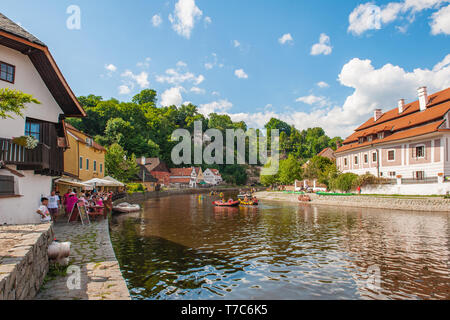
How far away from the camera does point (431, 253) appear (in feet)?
40.8

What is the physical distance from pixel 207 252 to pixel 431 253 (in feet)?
33.4

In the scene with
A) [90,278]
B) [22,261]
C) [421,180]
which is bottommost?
[90,278]

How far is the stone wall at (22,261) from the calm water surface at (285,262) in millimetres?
2577

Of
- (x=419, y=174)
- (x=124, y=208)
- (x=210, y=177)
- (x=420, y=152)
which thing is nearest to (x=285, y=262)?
(x=124, y=208)

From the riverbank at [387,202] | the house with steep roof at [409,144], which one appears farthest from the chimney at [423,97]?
the riverbank at [387,202]

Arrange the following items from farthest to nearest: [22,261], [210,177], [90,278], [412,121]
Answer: [210,177], [412,121], [90,278], [22,261]

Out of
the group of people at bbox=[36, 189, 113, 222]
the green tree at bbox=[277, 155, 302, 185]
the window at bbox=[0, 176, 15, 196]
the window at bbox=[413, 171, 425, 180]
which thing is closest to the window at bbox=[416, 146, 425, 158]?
the window at bbox=[413, 171, 425, 180]

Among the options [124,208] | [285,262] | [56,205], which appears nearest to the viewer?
[285,262]

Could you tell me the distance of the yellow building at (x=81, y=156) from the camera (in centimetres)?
2717

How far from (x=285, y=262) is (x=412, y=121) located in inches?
1415

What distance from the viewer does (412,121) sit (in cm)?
3734

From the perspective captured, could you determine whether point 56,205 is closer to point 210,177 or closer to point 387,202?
point 387,202

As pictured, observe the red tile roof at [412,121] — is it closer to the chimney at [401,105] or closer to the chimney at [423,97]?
the chimney at [401,105]

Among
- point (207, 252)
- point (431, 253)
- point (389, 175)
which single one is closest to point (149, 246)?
point (207, 252)
